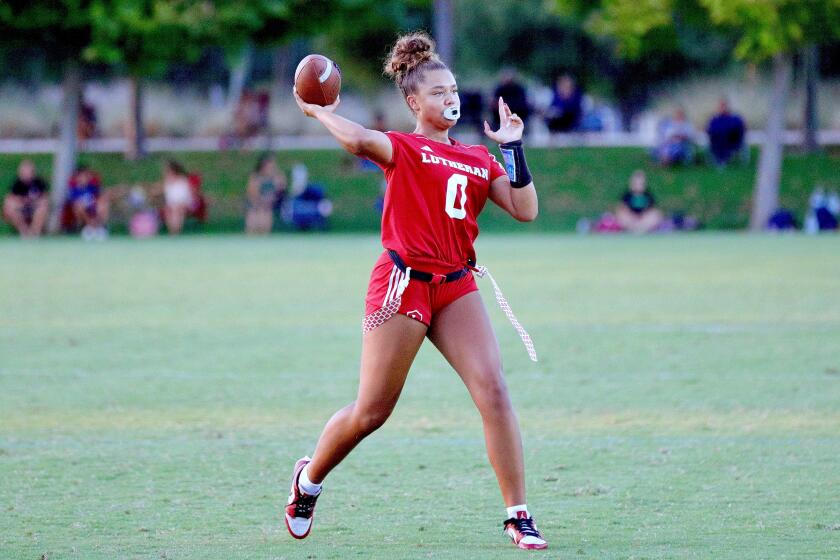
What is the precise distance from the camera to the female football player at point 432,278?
6039mm

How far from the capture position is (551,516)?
6.62m

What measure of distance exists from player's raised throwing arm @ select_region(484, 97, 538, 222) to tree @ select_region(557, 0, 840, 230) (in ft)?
80.3

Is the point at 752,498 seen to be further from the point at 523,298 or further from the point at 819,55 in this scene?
the point at 819,55

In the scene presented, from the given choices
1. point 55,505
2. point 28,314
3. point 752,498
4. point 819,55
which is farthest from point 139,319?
point 819,55

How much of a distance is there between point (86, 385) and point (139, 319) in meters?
4.18

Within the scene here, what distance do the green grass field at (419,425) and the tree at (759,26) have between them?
12.5 meters

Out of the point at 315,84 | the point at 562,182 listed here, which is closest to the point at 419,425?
the point at 315,84

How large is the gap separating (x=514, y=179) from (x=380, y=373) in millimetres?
1001

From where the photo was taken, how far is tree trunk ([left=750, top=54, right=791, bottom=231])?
3122cm

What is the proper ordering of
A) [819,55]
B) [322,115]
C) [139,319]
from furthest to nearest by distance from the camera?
1. [819,55]
2. [139,319]
3. [322,115]

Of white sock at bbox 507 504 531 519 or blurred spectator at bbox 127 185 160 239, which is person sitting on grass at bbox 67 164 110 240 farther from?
white sock at bbox 507 504 531 519

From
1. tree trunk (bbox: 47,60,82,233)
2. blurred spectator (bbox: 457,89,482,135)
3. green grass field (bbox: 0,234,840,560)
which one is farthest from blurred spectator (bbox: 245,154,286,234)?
green grass field (bbox: 0,234,840,560)

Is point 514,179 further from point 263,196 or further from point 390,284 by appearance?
point 263,196

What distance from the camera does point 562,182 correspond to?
112ft
